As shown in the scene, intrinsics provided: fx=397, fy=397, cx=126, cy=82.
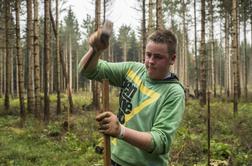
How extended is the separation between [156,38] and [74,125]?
38.5 ft

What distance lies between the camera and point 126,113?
8.57 feet

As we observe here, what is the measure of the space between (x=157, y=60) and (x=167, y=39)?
14 centimetres

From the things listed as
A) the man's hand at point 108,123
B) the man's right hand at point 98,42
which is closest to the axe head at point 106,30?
the man's right hand at point 98,42

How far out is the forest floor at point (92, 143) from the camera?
27.9 feet

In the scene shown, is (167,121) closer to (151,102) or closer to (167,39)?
(151,102)

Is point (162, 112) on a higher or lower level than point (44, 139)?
higher

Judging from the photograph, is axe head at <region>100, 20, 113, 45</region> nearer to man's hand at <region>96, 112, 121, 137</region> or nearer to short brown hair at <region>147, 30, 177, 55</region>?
short brown hair at <region>147, 30, 177, 55</region>

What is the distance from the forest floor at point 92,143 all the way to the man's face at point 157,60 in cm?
552

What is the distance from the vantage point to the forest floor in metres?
8.51

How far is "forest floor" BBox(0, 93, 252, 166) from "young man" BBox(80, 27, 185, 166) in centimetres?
537

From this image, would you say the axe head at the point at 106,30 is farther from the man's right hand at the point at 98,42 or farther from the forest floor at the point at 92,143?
the forest floor at the point at 92,143

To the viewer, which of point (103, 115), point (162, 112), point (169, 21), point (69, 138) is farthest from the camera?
point (169, 21)

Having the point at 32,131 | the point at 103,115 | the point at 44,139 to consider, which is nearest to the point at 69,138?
the point at 44,139

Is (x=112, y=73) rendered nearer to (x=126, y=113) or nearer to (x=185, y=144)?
(x=126, y=113)
